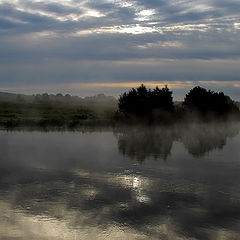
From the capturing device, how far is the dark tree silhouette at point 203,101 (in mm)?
109938

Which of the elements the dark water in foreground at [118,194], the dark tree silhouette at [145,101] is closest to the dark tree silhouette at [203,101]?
the dark tree silhouette at [145,101]

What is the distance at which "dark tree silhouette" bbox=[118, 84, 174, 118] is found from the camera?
9831 cm

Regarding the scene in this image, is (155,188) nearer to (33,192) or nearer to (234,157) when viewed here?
(33,192)

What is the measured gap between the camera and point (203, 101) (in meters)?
110

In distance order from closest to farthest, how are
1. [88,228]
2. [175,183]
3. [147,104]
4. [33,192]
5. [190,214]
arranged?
[88,228]
[190,214]
[33,192]
[175,183]
[147,104]

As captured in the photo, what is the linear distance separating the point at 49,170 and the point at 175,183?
12526 mm

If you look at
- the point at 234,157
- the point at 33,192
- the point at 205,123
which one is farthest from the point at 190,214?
the point at 205,123

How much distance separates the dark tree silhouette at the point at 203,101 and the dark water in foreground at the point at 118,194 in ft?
184

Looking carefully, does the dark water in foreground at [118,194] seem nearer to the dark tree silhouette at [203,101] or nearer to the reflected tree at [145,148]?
the reflected tree at [145,148]

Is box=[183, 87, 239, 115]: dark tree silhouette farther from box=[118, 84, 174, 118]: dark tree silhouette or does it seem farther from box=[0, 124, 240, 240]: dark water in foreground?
box=[0, 124, 240, 240]: dark water in foreground

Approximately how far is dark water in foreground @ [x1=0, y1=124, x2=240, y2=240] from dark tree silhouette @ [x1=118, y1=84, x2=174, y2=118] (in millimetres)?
44188

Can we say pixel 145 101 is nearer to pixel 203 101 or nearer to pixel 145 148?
pixel 203 101

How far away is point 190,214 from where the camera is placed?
24625mm

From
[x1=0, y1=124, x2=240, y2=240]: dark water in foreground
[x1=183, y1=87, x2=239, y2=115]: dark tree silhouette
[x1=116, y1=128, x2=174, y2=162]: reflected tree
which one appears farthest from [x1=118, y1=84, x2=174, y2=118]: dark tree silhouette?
[x1=0, y1=124, x2=240, y2=240]: dark water in foreground
